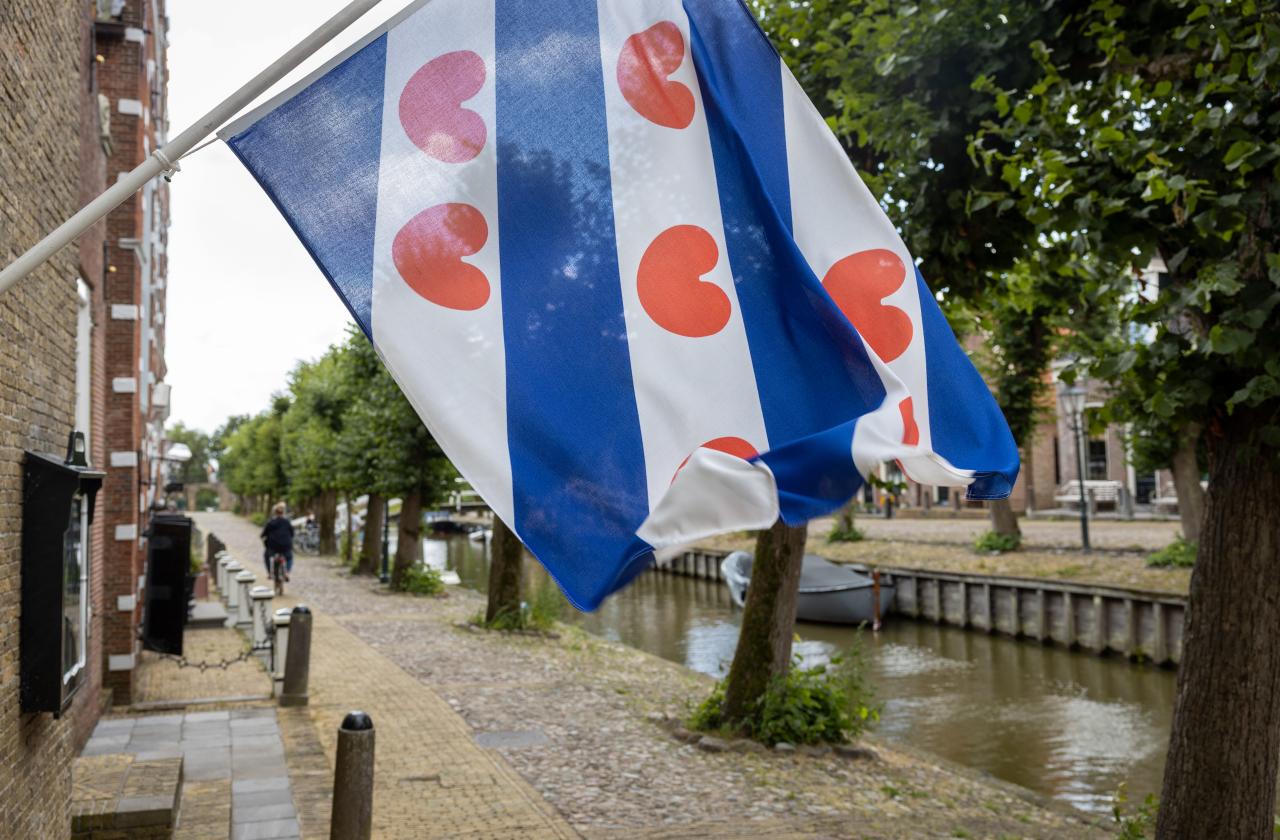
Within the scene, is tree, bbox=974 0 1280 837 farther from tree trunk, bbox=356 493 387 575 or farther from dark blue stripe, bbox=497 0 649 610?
tree trunk, bbox=356 493 387 575

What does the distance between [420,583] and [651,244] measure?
23.2 metres

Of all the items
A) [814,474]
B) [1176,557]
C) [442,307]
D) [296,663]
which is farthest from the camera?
[1176,557]

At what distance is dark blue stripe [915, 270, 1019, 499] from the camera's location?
3.34 metres

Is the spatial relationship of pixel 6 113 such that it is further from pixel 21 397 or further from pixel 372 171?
pixel 372 171

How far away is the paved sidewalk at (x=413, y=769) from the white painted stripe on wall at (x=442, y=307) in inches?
200

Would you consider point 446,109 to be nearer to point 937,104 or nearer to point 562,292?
point 562,292

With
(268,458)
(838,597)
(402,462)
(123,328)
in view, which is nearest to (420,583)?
(402,462)

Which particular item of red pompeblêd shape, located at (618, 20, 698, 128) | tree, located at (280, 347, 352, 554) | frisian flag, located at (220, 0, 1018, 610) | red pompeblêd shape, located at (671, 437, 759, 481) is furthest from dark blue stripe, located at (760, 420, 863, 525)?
tree, located at (280, 347, 352, 554)

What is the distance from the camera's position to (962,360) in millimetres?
3643

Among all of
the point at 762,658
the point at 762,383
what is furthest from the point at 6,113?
the point at 762,658

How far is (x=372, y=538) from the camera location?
31344 millimetres

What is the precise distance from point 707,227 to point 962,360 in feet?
3.15

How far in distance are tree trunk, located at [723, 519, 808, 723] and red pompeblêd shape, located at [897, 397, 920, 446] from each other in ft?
23.5

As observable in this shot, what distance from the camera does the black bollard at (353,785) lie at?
20.2ft
